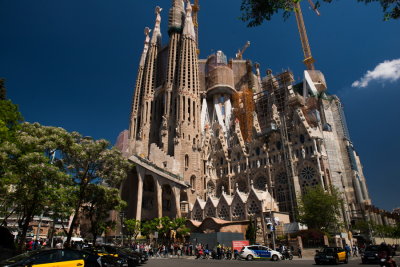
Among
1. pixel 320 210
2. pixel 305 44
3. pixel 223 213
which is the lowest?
pixel 320 210

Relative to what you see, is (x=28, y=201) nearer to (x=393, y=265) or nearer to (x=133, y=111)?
(x=393, y=265)

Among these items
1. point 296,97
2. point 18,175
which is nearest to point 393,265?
point 18,175

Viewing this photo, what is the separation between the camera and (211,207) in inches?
1735

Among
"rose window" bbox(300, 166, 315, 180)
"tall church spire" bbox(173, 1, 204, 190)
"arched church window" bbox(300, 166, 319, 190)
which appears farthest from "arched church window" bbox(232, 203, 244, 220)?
"tall church spire" bbox(173, 1, 204, 190)

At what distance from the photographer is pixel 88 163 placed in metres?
23.0

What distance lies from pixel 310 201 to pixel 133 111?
4688 centimetres

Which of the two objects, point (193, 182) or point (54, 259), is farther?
point (193, 182)

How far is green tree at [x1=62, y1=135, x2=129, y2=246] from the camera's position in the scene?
2194 cm

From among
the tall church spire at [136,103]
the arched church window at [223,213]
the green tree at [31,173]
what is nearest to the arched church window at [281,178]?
the arched church window at [223,213]

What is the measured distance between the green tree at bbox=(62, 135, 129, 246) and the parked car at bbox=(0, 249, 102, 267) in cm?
1290

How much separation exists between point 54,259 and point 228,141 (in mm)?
53354

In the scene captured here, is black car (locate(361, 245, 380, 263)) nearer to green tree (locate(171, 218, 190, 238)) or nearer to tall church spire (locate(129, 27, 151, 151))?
green tree (locate(171, 218, 190, 238))

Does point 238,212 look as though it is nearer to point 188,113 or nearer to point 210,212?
point 210,212

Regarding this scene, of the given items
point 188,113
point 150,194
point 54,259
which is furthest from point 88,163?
point 188,113
